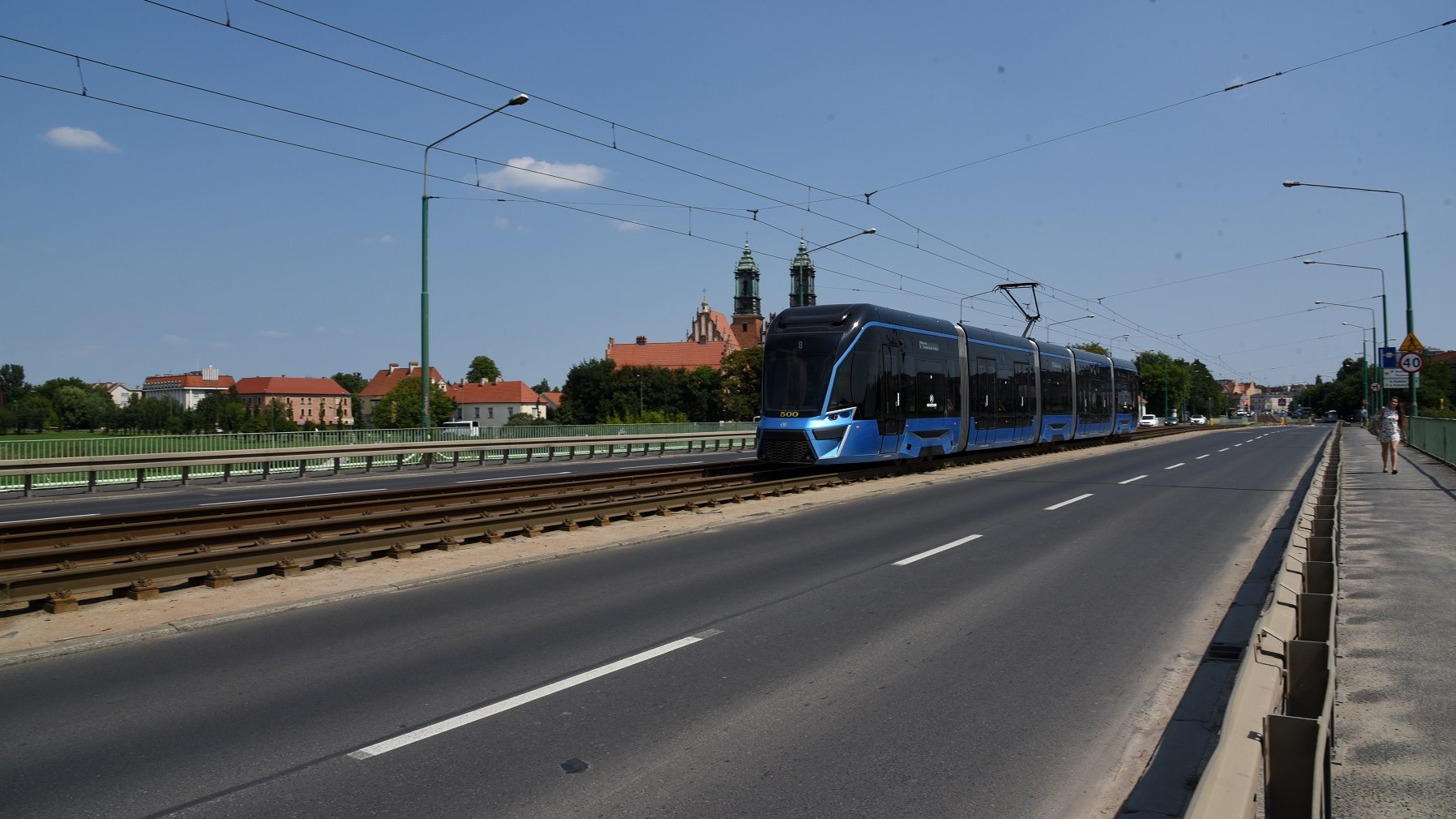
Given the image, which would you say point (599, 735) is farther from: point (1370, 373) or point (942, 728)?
point (1370, 373)

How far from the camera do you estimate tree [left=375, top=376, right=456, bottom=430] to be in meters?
113

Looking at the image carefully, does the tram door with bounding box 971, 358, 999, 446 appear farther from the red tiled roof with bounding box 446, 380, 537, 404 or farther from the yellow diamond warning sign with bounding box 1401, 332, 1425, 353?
the red tiled roof with bounding box 446, 380, 537, 404

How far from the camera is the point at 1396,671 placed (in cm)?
620

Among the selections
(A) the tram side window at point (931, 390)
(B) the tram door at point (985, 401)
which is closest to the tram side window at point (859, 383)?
(A) the tram side window at point (931, 390)

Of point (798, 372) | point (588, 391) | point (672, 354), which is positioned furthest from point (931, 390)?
point (672, 354)

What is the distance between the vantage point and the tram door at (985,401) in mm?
25891

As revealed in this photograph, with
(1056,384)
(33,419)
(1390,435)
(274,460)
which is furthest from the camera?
(33,419)

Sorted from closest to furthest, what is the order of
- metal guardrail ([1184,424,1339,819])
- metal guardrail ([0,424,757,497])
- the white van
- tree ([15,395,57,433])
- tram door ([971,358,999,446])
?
metal guardrail ([1184,424,1339,819]) < metal guardrail ([0,424,757,497]) < tram door ([971,358,999,446]) < the white van < tree ([15,395,57,433])

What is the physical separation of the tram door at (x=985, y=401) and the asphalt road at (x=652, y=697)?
50.6 feet

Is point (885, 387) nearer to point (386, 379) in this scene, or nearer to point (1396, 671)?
point (1396, 671)

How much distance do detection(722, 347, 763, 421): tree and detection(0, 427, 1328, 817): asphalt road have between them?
104243 mm

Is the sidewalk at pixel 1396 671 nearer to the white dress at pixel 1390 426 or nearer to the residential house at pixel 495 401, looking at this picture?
the white dress at pixel 1390 426

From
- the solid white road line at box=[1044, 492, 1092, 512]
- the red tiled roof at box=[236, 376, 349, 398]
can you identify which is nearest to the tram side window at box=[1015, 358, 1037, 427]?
the solid white road line at box=[1044, 492, 1092, 512]

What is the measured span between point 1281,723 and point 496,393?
540ft
